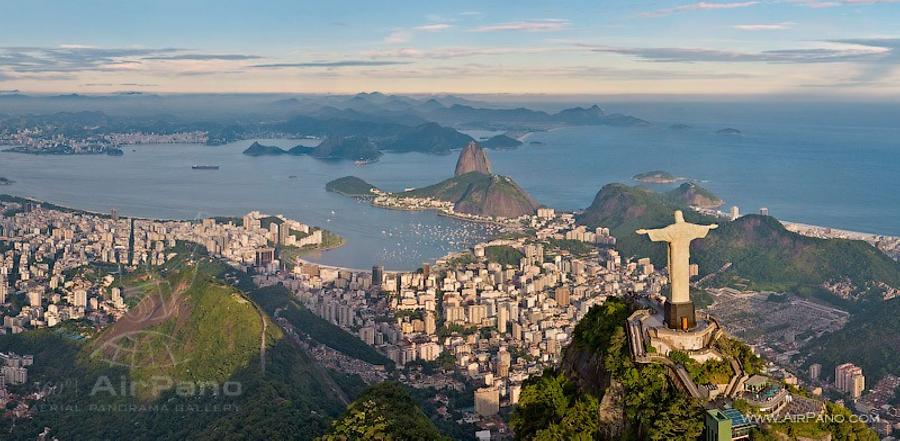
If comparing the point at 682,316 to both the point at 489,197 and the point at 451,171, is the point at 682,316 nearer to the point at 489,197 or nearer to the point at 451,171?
the point at 489,197

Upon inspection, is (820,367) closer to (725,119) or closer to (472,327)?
(472,327)

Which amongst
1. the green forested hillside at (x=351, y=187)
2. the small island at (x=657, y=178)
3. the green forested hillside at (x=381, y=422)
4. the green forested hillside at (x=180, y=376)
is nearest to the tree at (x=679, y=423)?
the green forested hillside at (x=381, y=422)

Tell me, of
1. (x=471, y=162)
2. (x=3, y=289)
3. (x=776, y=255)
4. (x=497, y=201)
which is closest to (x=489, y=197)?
(x=497, y=201)

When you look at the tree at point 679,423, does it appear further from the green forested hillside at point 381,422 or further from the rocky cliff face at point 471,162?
the rocky cliff face at point 471,162

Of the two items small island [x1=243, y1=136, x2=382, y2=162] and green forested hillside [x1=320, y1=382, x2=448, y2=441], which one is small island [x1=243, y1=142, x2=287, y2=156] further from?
green forested hillside [x1=320, y1=382, x2=448, y2=441]

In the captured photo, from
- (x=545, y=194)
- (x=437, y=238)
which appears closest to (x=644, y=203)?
(x=437, y=238)

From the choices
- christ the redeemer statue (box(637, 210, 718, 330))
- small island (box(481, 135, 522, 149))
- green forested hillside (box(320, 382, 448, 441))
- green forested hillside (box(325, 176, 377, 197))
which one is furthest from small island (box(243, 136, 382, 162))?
christ the redeemer statue (box(637, 210, 718, 330))
